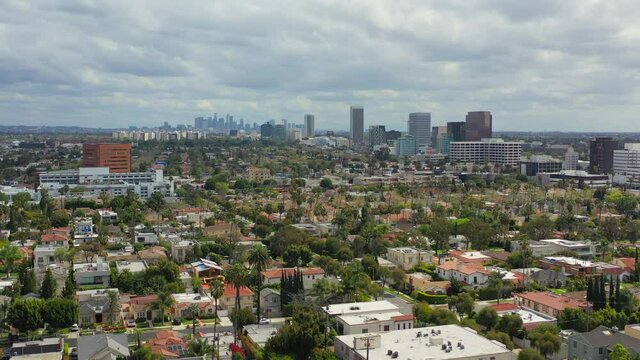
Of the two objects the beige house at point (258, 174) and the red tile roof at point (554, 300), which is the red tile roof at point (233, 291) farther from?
the beige house at point (258, 174)

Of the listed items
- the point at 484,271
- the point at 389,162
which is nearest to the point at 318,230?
the point at 484,271

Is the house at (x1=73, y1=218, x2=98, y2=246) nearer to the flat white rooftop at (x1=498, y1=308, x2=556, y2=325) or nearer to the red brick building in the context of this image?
the flat white rooftop at (x1=498, y1=308, x2=556, y2=325)

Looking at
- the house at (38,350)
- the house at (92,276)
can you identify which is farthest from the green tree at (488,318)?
the house at (92,276)

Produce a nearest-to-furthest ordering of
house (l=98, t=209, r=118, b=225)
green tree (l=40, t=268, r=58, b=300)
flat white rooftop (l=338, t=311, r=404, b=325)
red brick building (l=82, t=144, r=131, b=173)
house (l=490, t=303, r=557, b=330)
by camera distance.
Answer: flat white rooftop (l=338, t=311, r=404, b=325) → house (l=490, t=303, r=557, b=330) → green tree (l=40, t=268, r=58, b=300) → house (l=98, t=209, r=118, b=225) → red brick building (l=82, t=144, r=131, b=173)

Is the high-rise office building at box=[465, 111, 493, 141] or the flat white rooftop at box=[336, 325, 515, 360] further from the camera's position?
the high-rise office building at box=[465, 111, 493, 141]

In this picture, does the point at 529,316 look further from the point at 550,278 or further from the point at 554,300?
the point at 550,278

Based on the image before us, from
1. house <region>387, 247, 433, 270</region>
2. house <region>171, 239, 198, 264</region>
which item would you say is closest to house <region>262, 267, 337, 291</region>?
house <region>387, 247, 433, 270</region>
